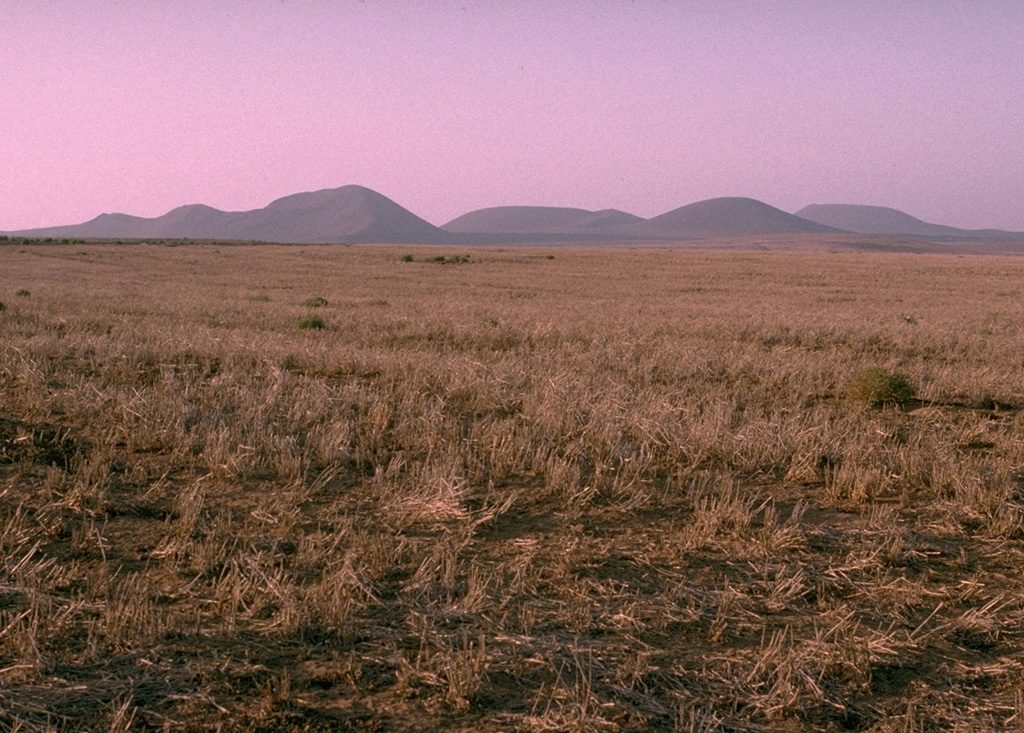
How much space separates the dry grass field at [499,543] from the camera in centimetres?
337

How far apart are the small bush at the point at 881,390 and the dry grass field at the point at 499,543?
0.11ft

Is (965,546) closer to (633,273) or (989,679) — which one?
(989,679)

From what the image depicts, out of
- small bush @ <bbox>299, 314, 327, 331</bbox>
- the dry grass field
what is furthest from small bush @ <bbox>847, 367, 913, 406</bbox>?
small bush @ <bbox>299, 314, 327, 331</bbox>

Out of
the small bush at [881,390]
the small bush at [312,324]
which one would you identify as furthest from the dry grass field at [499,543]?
the small bush at [312,324]

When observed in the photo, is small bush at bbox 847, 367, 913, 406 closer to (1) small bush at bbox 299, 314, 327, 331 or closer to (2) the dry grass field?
(2) the dry grass field

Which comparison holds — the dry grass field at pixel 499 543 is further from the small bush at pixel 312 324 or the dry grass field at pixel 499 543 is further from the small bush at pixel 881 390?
the small bush at pixel 312 324

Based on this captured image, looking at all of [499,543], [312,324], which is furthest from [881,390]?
[312,324]

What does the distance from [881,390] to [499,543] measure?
5.71 metres

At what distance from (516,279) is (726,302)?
1357 cm

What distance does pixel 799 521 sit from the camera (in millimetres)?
5250

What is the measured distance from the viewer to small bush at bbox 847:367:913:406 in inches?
351

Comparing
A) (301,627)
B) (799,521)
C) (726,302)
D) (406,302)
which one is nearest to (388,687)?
(301,627)

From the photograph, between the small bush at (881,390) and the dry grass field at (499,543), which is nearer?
the dry grass field at (499,543)

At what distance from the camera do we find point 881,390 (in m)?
8.90
